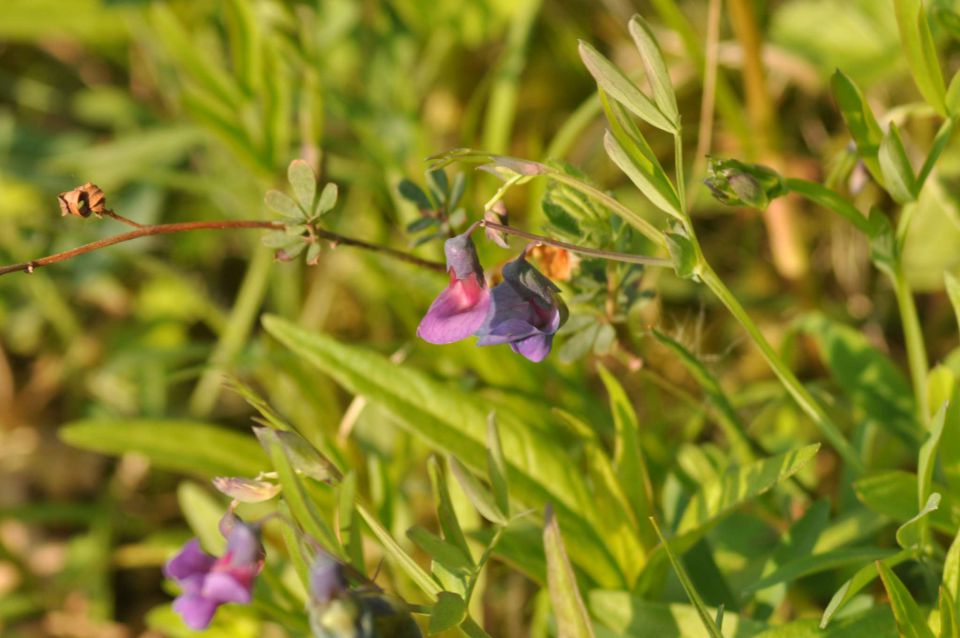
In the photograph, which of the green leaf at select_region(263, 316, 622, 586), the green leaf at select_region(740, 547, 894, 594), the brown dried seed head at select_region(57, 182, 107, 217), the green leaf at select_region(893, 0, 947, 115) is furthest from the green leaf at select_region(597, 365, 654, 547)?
the brown dried seed head at select_region(57, 182, 107, 217)

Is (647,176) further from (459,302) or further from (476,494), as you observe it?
(476,494)

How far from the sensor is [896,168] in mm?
1321

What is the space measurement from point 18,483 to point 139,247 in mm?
702

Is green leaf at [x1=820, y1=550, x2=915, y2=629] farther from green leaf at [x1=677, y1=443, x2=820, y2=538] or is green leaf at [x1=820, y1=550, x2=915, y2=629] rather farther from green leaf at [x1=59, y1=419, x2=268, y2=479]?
green leaf at [x1=59, y1=419, x2=268, y2=479]

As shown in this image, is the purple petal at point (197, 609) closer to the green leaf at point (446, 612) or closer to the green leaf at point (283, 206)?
the green leaf at point (446, 612)

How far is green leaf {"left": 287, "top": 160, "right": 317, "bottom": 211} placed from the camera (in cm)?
131

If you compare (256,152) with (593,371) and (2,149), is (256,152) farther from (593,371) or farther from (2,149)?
(2,149)

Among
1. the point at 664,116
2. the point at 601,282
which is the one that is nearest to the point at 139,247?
the point at 601,282

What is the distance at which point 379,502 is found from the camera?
5.75ft

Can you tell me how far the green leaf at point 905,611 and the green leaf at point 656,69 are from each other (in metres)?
0.57

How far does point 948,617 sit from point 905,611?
0.17 feet

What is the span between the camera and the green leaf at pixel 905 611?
1.19 m

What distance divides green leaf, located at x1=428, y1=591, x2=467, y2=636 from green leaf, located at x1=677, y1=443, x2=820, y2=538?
1.23 ft

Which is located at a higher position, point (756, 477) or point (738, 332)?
point (756, 477)
